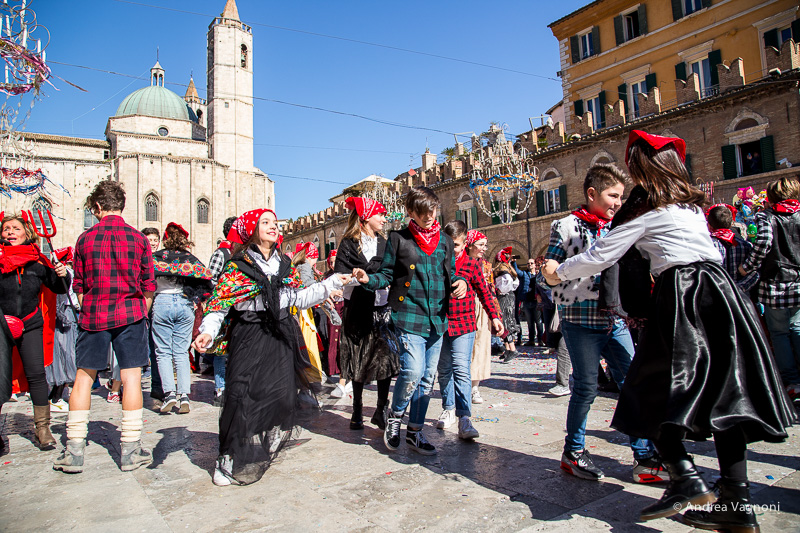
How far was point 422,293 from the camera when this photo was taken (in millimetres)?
3789

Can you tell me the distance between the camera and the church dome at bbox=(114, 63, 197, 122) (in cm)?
5662

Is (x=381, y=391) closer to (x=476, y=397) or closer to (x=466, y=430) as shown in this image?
(x=466, y=430)

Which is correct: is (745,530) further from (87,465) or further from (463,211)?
(463,211)

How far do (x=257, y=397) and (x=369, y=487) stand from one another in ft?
3.04

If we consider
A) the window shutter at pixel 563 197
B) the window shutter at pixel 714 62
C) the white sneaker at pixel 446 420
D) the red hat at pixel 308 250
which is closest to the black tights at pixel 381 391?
the white sneaker at pixel 446 420

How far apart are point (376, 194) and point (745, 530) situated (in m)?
23.2

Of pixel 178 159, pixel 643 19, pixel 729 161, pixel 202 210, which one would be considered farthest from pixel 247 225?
pixel 178 159

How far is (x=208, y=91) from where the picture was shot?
54750mm

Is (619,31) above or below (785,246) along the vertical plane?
above

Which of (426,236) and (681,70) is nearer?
(426,236)

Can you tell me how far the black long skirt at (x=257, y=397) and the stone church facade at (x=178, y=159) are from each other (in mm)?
49126

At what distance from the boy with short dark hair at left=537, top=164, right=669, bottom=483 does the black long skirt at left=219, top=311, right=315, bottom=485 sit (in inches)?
70.8

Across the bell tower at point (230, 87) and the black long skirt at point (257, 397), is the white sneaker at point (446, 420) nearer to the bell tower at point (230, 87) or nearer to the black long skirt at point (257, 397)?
the black long skirt at point (257, 397)

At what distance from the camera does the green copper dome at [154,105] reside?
2229 inches
